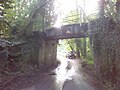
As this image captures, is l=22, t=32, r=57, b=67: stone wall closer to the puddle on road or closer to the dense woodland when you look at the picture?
the dense woodland

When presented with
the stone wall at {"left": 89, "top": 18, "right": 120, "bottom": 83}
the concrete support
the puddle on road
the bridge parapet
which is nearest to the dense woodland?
the stone wall at {"left": 89, "top": 18, "right": 120, "bottom": 83}

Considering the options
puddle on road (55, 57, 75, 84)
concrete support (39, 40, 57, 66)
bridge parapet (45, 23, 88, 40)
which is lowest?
puddle on road (55, 57, 75, 84)

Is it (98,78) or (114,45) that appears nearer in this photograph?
(114,45)

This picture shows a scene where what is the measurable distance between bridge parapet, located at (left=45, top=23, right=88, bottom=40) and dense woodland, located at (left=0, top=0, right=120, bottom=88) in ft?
2.57

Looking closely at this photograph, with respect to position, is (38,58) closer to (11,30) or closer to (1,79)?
(11,30)

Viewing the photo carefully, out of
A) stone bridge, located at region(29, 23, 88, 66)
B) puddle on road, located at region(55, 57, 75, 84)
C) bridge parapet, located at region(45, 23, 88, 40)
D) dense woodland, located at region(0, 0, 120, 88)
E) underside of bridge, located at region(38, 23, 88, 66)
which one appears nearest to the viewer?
dense woodland, located at region(0, 0, 120, 88)

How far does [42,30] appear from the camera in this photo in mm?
18828

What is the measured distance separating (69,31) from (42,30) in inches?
118

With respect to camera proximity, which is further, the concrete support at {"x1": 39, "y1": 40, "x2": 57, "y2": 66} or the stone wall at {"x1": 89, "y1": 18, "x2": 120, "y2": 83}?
the concrete support at {"x1": 39, "y1": 40, "x2": 57, "y2": 66}

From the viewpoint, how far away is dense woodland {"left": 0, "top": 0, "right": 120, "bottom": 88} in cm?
1132

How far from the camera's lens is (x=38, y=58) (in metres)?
18.3

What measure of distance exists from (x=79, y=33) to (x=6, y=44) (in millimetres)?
5975

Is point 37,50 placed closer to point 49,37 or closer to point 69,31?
point 49,37

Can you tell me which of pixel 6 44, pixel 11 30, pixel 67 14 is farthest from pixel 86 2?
pixel 6 44
